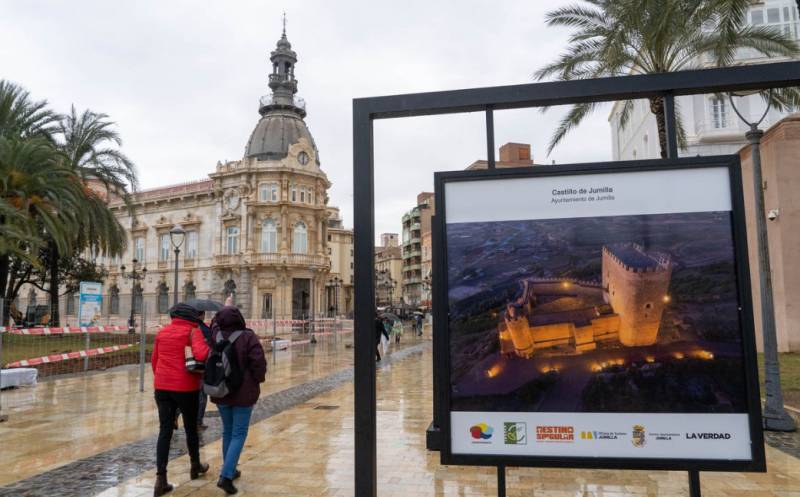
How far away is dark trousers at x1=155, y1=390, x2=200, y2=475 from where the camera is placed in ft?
17.2

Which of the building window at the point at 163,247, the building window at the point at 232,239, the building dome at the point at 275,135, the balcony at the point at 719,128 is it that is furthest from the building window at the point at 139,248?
the balcony at the point at 719,128

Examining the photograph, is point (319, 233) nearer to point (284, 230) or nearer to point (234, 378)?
point (284, 230)

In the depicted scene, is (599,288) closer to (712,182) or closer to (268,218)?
(712,182)

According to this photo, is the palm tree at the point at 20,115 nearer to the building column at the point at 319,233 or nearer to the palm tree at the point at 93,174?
the palm tree at the point at 93,174

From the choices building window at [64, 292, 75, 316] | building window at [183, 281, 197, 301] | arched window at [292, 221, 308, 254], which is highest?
arched window at [292, 221, 308, 254]

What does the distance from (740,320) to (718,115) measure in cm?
2787

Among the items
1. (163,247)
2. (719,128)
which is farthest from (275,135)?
(719,128)

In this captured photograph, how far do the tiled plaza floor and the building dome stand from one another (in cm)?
4041

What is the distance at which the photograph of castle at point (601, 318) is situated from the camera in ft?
10.5

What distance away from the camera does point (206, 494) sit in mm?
5238

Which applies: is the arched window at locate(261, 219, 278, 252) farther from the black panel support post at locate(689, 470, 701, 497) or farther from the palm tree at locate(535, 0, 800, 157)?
the black panel support post at locate(689, 470, 701, 497)

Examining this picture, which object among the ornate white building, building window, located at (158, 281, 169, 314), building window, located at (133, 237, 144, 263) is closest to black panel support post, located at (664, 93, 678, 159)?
the ornate white building

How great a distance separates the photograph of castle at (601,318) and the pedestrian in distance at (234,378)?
2.58 meters

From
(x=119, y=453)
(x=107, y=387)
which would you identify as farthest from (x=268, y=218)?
(x=119, y=453)
